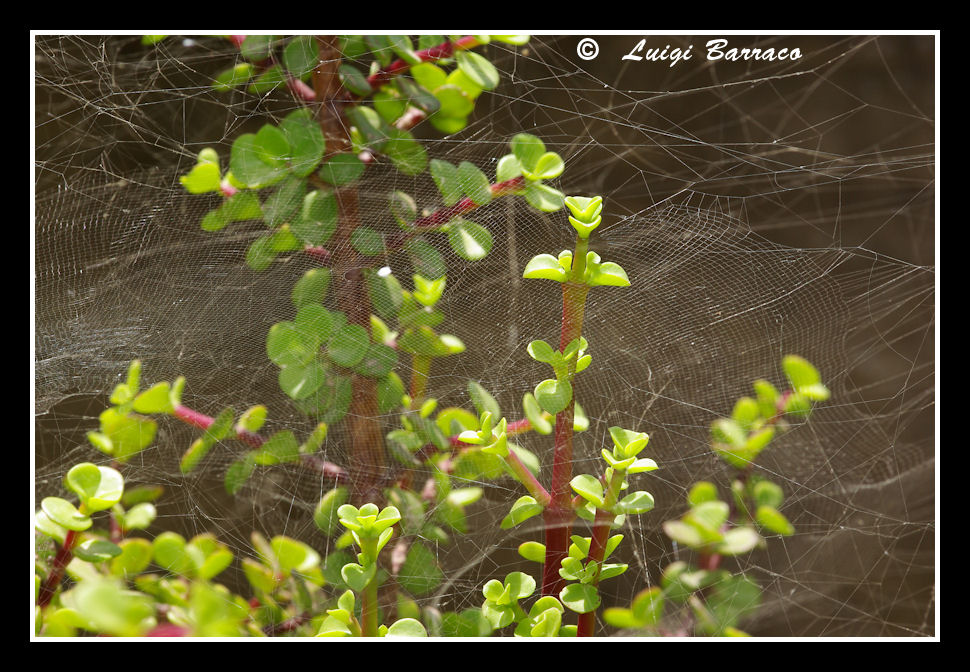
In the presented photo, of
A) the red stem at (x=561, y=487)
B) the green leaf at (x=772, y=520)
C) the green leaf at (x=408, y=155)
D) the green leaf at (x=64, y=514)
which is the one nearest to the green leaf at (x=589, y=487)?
the red stem at (x=561, y=487)

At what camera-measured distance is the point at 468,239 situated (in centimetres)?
51

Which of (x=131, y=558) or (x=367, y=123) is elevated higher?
(x=367, y=123)

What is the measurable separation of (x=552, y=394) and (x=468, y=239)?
0.14 m

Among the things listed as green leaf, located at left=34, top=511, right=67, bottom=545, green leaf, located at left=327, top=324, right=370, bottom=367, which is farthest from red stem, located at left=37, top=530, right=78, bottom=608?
green leaf, located at left=327, top=324, right=370, bottom=367

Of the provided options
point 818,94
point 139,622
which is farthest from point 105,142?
point 818,94

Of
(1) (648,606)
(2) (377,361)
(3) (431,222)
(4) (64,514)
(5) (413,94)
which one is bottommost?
(1) (648,606)

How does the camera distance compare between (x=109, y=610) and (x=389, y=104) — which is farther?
(x=389, y=104)

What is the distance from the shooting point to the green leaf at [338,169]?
1.69 ft

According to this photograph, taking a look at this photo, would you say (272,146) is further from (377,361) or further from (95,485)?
(95,485)

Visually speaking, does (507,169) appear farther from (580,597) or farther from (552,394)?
(580,597)

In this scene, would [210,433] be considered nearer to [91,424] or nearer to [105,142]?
[91,424]

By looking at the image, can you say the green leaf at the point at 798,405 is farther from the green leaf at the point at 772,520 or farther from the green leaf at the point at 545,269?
the green leaf at the point at 545,269

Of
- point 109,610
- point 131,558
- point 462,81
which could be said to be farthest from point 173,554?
point 462,81

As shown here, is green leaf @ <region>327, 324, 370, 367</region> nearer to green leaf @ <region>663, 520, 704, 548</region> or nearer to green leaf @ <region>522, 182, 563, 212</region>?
green leaf @ <region>522, 182, 563, 212</region>
